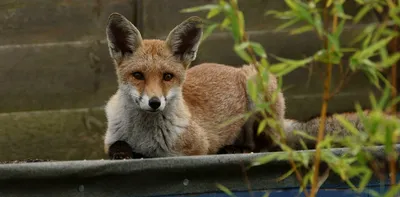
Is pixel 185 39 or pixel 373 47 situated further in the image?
pixel 185 39

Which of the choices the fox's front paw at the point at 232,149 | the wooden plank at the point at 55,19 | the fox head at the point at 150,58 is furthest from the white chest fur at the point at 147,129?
the wooden plank at the point at 55,19

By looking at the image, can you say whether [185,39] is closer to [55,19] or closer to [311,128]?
[311,128]

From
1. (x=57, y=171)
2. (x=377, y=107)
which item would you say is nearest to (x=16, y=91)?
(x=57, y=171)

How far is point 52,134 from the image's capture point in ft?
23.4

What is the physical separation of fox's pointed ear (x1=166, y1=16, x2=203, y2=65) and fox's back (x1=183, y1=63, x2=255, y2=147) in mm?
417

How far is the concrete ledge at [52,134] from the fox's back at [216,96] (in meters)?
1.35

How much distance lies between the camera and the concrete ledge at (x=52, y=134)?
7.09 meters

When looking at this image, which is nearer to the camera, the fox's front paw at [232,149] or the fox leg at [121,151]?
the fox leg at [121,151]

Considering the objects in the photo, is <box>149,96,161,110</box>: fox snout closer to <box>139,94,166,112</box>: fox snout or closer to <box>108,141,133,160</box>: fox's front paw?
<box>139,94,166,112</box>: fox snout

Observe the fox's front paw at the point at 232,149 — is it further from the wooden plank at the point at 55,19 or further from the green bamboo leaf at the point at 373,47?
the green bamboo leaf at the point at 373,47

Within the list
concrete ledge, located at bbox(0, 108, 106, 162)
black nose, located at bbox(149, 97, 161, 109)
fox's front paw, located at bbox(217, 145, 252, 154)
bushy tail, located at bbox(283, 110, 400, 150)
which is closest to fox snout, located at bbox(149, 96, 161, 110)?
black nose, located at bbox(149, 97, 161, 109)

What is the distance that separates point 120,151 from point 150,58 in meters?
0.57

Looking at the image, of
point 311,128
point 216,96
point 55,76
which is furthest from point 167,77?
point 55,76

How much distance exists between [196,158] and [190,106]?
1519 millimetres
